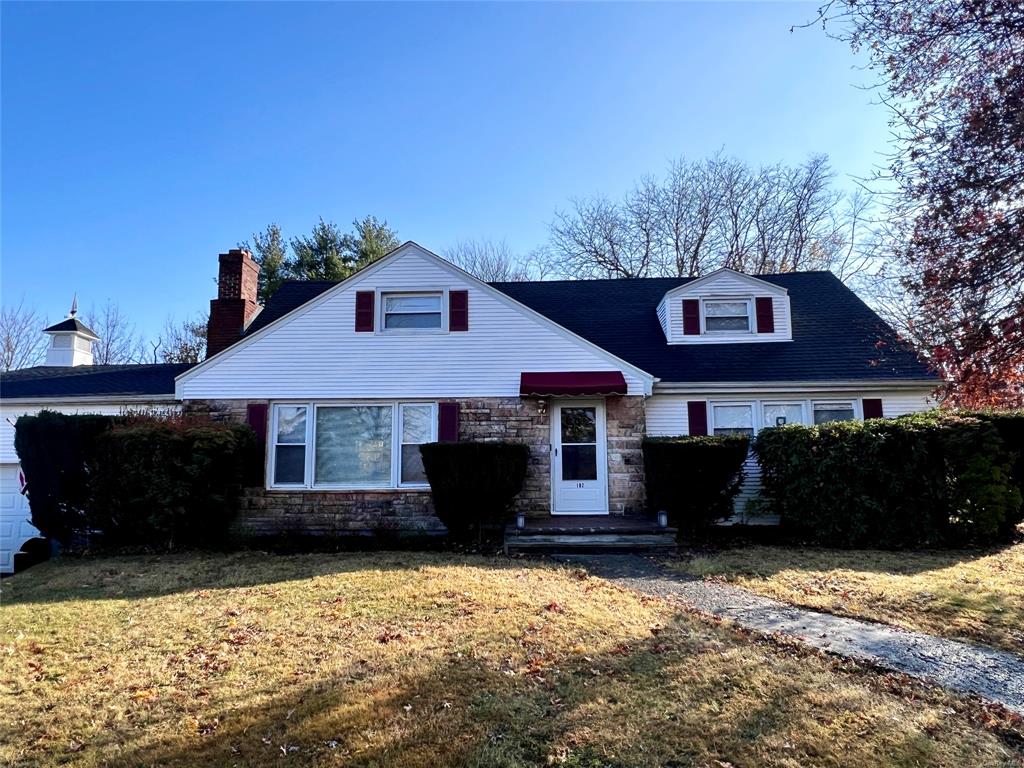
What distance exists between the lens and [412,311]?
1159 centimetres

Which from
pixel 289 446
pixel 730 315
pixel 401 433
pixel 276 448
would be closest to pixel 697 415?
pixel 730 315

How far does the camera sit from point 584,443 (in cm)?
1109

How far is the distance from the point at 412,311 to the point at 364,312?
37.3 inches

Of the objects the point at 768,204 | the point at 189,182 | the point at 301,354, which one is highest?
the point at 768,204

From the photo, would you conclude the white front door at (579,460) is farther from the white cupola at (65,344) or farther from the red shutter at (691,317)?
the white cupola at (65,344)

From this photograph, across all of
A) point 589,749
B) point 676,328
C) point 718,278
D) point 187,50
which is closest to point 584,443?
point 676,328

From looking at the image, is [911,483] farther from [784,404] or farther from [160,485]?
[160,485]

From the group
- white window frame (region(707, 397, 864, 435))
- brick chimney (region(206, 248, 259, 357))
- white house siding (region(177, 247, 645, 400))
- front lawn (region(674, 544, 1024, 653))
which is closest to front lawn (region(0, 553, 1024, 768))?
front lawn (region(674, 544, 1024, 653))

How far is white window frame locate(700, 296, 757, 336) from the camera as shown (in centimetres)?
1319

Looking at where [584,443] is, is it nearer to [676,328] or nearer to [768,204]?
[676,328]

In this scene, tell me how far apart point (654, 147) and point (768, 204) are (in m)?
16.6

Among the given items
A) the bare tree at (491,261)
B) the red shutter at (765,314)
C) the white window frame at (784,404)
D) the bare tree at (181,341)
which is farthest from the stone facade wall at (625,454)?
the bare tree at (181,341)

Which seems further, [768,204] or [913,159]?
[768,204]

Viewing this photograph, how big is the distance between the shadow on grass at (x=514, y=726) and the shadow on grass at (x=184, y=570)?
382cm
